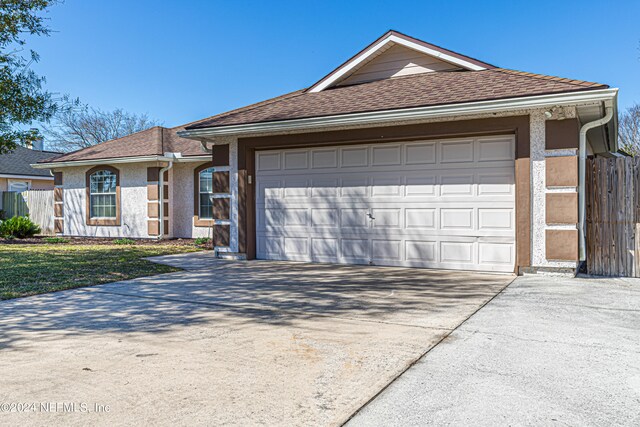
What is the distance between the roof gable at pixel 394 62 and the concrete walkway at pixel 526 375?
6.39 meters

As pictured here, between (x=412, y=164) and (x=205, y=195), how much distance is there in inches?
331

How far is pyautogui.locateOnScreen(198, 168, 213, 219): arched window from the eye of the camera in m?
15.0

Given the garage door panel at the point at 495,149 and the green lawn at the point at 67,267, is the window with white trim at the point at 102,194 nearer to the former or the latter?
the green lawn at the point at 67,267

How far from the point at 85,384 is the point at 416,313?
3310 millimetres

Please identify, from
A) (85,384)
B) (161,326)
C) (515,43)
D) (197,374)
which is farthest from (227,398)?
(515,43)

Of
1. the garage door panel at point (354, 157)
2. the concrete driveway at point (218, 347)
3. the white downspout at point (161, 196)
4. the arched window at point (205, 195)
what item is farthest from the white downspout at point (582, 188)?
the white downspout at point (161, 196)

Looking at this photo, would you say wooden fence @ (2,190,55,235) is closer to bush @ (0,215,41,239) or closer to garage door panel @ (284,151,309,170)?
bush @ (0,215,41,239)

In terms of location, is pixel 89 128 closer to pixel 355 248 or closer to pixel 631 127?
pixel 355 248

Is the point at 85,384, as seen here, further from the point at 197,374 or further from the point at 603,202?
the point at 603,202

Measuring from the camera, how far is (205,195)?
49.7 ft

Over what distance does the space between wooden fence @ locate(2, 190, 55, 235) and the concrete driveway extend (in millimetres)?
14144

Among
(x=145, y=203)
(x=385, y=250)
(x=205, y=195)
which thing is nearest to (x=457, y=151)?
(x=385, y=250)

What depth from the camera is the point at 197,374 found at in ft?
11.0

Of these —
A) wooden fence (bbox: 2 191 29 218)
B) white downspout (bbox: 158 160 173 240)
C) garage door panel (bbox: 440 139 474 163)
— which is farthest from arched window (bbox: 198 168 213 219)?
wooden fence (bbox: 2 191 29 218)
